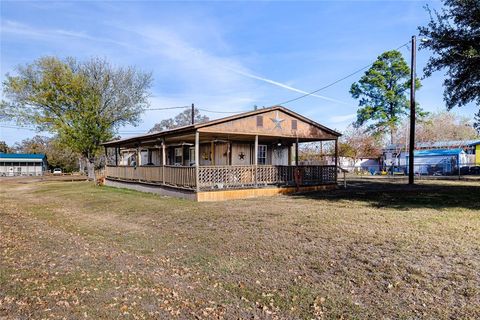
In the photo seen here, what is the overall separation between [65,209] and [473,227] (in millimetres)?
13172

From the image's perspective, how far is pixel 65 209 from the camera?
502 inches

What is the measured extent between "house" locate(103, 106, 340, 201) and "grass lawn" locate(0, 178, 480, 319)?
14.8ft

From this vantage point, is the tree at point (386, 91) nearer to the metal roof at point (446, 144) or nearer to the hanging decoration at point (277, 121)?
the metal roof at point (446, 144)

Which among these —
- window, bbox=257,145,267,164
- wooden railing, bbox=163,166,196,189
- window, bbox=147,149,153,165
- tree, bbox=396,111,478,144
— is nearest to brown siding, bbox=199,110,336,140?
wooden railing, bbox=163,166,196,189

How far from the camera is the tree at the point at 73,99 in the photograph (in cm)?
2748

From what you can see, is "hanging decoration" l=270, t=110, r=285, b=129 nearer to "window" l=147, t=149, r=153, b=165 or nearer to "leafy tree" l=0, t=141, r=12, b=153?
"window" l=147, t=149, r=153, b=165

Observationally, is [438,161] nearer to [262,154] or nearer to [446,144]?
[446,144]

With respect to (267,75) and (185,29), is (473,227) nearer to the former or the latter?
(185,29)

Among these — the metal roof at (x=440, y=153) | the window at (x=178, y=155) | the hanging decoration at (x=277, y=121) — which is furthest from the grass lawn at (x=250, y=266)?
the metal roof at (x=440, y=153)

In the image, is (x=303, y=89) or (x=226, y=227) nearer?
(x=226, y=227)

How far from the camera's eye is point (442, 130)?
50781mm

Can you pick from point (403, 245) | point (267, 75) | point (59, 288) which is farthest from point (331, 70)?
point (59, 288)

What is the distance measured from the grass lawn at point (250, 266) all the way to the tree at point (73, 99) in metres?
20.3

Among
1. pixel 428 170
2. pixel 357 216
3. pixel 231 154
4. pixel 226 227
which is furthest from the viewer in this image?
pixel 428 170
